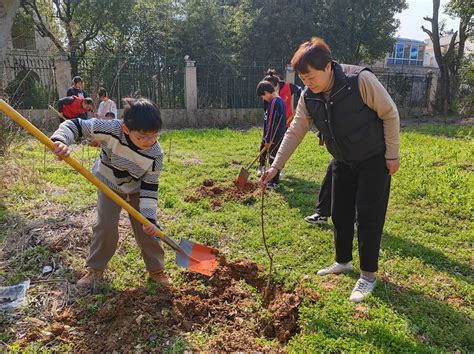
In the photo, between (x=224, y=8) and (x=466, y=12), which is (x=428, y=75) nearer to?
(x=466, y=12)

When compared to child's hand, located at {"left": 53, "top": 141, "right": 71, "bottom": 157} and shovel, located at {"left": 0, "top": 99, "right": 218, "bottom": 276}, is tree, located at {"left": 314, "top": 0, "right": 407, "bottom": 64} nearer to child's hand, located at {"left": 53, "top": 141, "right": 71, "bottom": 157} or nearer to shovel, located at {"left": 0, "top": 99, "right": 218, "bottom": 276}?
shovel, located at {"left": 0, "top": 99, "right": 218, "bottom": 276}

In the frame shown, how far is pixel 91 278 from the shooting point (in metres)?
2.96

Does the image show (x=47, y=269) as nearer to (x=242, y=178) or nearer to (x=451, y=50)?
(x=242, y=178)

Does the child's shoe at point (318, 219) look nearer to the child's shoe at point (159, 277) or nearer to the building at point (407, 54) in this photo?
the child's shoe at point (159, 277)

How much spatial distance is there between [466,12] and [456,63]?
2.27m

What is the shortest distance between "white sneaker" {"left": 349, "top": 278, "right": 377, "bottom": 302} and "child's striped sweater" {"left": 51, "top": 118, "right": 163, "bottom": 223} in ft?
5.07

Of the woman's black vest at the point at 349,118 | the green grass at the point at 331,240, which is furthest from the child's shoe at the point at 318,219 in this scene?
the woman's black vest at the point at 349,118

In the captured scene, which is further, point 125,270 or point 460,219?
point 460,219

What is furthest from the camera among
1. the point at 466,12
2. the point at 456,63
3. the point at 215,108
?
the point at 456,63

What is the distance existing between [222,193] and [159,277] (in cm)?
243

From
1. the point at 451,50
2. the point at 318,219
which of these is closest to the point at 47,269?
the point at 318,219

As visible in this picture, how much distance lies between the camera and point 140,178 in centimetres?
279

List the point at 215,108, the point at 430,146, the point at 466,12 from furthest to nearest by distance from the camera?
1. the point at 466,12
2. the point at 215,108
3. the point at 430,146

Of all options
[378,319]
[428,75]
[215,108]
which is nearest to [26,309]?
[378,319]
